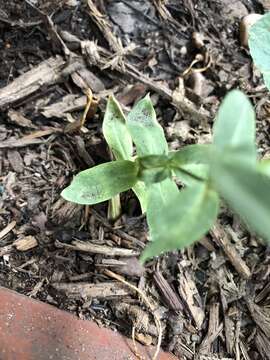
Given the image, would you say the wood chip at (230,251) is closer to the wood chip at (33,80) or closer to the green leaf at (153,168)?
the green leaf at (153,168)

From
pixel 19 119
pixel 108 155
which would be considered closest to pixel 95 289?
pixel 108 155

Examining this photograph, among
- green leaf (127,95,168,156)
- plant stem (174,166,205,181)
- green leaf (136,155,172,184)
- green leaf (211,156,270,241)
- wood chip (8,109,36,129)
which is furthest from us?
wood chip (8,109,36,129)

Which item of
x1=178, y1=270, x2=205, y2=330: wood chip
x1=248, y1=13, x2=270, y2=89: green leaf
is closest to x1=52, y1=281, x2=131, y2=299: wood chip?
x1=178, y1=270, x2=205, y2=330: wood chip

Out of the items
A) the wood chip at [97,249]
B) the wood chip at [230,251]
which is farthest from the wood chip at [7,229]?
the wood chip at [230,251]

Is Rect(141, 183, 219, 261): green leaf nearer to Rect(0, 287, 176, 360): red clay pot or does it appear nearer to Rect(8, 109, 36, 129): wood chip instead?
Rect(0, 287, 176, 360): red clay pot

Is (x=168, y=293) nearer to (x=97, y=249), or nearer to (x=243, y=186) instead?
(x=97, y=249)
